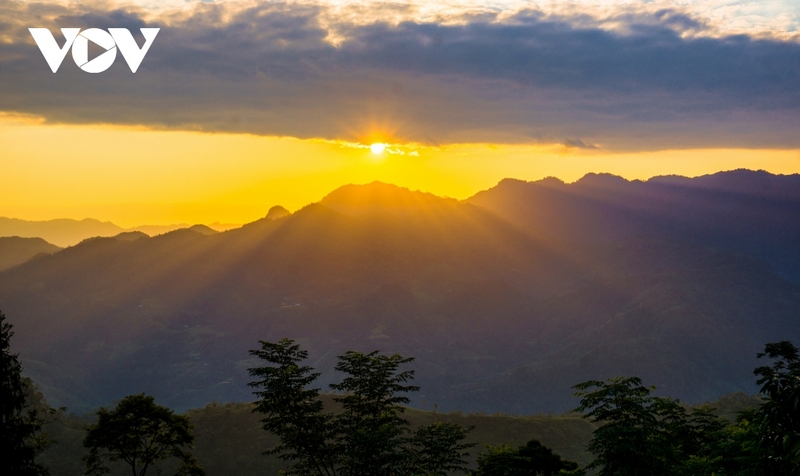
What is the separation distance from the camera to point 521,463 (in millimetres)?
59188

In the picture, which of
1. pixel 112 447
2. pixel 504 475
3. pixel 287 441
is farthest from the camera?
pixel 112 447

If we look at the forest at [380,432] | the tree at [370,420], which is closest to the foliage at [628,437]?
the forest at [380,432]

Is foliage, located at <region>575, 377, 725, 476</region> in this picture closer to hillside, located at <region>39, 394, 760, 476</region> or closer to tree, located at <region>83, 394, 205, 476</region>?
tree, located at <region>83, 394, 205, 476</region>

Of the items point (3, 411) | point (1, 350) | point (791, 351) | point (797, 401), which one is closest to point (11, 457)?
point (3, 411)

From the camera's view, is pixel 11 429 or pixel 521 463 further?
pixel 521 463

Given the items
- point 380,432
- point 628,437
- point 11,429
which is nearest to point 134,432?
point 11,429

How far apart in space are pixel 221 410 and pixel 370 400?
103m

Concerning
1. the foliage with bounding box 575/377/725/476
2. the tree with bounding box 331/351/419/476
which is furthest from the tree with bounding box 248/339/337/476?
the foliage with bounding box 575/377/725/476

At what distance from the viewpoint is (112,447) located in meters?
63.9

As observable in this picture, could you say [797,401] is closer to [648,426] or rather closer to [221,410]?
[648,426]

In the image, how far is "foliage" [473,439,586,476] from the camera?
5653cm

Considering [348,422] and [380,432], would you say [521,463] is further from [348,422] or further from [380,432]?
[380,432]

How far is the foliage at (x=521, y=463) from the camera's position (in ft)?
185

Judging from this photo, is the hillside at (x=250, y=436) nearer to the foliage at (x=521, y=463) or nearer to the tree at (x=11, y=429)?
the foliage at (x=521, y=463)
